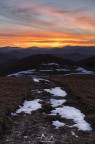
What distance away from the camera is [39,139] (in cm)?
1527

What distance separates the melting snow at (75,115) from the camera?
1781 centimetres

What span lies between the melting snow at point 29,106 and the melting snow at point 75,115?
1839 millimetres

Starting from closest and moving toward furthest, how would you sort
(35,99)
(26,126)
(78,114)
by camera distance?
(26,126) < (78,114) < (35,99)

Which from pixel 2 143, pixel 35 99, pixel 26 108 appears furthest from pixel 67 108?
pixel 2 143

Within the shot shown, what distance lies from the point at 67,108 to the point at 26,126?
6406mm

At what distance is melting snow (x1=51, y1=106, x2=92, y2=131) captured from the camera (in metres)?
17.8

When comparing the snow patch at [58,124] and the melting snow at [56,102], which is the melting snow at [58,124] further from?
the melting snow at [56,102]

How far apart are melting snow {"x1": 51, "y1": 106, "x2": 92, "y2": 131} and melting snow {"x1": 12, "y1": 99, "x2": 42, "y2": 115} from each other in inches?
72.4

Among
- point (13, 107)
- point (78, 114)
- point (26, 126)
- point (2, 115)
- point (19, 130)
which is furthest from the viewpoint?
point (13, 107)

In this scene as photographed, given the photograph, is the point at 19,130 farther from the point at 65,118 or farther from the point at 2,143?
the point at 65,118

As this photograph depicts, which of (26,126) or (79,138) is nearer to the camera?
(79,138)

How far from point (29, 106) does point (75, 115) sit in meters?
5.02

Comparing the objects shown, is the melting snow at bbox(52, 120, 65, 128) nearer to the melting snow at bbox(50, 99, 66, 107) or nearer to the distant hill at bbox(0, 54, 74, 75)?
the melting snow at bbox(50, 99, 66, 107)

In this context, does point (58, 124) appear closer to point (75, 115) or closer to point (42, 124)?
point (42, 124)
